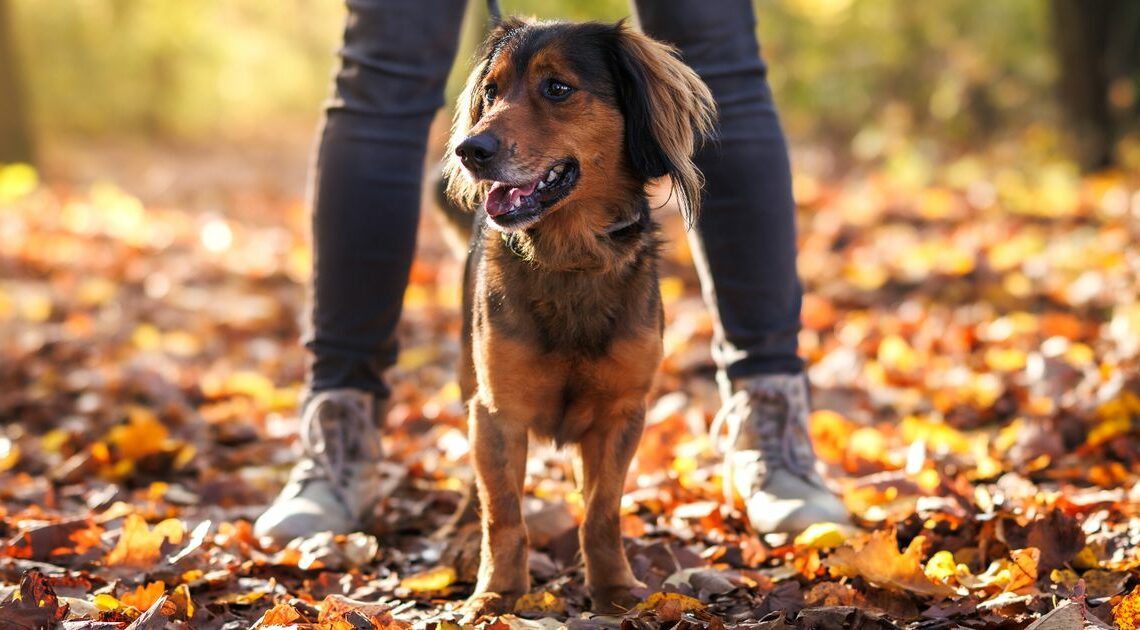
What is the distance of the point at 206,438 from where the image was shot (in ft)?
14.6

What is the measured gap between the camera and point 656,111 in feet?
9.18

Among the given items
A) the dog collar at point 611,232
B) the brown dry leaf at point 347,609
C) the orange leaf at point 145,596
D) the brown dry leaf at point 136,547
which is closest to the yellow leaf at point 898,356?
the dog collar at point 611,232

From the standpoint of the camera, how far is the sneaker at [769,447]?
3.23 metres

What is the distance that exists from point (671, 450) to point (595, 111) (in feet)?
5.23

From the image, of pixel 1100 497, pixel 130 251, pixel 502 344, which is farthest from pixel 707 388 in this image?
pixel 130 251

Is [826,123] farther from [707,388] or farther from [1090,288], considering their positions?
[707,388]

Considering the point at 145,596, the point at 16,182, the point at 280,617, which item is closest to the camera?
the point at 280,617

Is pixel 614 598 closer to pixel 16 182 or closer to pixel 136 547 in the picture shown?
pixel 136 547

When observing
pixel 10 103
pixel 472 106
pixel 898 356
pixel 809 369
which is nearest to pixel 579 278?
pixel 472 106

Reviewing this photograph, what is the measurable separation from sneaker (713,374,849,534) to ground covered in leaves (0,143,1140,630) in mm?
116

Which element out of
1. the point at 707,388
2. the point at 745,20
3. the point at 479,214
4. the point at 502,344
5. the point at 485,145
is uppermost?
the point at 745,20

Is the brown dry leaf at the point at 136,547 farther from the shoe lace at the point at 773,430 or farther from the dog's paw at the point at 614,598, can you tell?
the shoe lace at the point at 773,430

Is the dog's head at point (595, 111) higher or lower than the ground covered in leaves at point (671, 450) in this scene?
higher

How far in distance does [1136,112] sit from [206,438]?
24.9 feet
